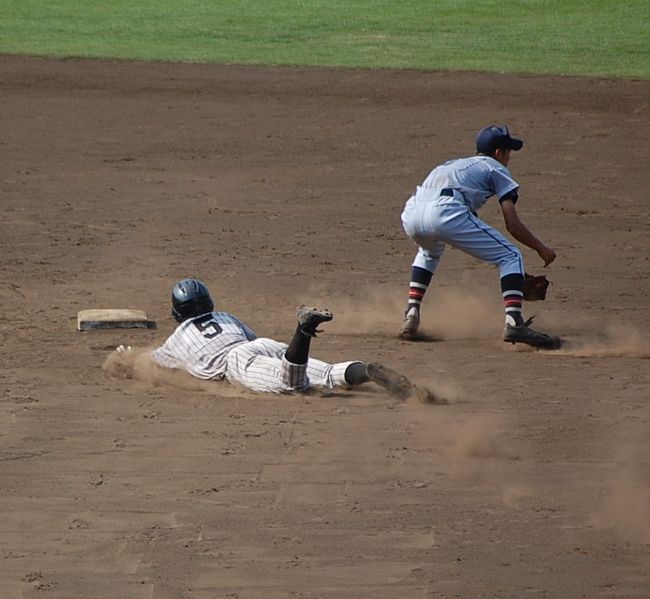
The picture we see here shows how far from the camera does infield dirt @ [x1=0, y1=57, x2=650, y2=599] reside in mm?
6051

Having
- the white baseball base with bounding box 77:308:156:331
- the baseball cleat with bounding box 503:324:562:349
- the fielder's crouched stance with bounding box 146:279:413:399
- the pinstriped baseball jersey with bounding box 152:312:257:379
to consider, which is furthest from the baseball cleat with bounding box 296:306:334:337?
the white baseball base with bounding box 77:308:156:331

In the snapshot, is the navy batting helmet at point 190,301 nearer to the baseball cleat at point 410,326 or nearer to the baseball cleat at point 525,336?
the baseball cleat at point 410,326

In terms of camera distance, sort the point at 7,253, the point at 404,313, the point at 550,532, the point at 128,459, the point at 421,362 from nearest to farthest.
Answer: the point at 550,532 < the point at 128,459 < the point at 421,362 < the point at 404,313 < the point at 7,253

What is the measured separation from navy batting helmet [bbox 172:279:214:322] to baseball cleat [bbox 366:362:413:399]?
1158mm

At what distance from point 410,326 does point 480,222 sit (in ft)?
2.76

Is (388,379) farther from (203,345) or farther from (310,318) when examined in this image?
(203,345)

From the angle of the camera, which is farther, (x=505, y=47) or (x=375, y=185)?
(x=505, y=47)

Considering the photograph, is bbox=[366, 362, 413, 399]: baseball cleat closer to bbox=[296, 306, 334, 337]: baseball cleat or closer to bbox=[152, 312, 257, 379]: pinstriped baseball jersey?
bbox=[296, 306, 334, 337]: baseball cleat

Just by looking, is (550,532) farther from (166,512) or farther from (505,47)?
(505,47)

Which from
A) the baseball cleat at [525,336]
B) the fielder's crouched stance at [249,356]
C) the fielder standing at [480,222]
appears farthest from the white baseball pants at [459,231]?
the fielder's crouched stance at [249,356]

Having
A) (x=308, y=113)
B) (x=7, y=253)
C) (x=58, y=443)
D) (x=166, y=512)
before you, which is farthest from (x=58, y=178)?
(x=166, y=512)

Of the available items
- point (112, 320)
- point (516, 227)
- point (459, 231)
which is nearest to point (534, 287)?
point (516, 227)

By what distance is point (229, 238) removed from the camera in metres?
12.6

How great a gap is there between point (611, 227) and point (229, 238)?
3.50 metres
